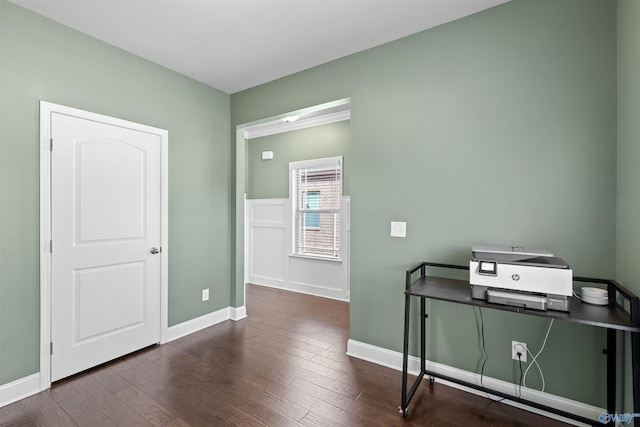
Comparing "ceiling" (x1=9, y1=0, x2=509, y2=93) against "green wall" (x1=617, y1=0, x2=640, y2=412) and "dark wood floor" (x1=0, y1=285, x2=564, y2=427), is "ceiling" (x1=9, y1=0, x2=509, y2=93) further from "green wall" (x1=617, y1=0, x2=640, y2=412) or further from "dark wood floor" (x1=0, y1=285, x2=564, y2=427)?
"dark wood floor" (x1=0, y1=285, x2=564, y2=427)

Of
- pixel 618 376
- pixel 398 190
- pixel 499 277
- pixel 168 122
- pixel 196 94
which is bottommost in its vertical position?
pixel 618 376

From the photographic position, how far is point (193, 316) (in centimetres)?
323

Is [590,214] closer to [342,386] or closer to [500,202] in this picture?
[500,202]

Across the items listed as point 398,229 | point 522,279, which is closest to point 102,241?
point 398,229

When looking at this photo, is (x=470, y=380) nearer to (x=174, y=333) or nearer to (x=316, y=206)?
(x=174, y=333)

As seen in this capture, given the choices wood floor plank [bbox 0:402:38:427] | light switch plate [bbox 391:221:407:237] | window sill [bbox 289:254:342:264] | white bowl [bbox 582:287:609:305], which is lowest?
wood floor plank [bbox 0:402:38:427]

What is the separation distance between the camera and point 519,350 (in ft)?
6.49

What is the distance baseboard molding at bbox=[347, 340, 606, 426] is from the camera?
182 centimetres

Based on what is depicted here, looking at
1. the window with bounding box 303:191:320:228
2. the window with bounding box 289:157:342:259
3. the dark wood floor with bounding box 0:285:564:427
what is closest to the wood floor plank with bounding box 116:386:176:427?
the dark wood floor with bounding box 0:285:564:427

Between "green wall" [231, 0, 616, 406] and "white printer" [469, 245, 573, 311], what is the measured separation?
1.33 ft

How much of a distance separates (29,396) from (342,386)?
2.21m

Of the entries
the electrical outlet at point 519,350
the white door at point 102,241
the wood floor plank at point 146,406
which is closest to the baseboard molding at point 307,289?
the white door at point 102,241

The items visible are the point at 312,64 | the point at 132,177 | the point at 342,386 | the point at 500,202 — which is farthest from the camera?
the point at 312,64

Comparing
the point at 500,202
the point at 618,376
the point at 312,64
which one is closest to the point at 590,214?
the point at 500,202
